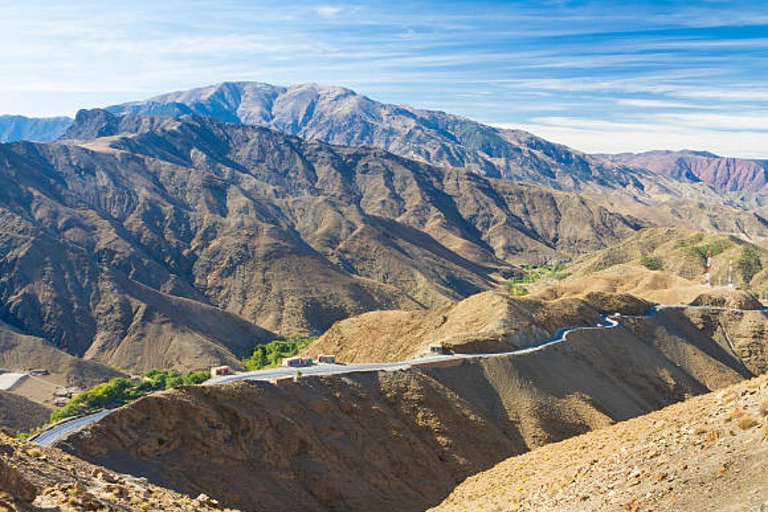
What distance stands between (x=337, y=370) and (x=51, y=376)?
6686cm

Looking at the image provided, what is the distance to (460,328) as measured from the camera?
84.6m

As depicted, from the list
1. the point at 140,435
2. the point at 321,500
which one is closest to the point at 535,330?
the point at 321,500

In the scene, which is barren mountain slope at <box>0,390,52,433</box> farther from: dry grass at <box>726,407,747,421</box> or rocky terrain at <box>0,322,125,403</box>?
dry grass at <box>726,407,747,421</box>

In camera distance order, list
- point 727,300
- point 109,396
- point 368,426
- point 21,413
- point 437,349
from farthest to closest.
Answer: point 727,300, point 21,413, point 109,396, point 437,349, point 368,426

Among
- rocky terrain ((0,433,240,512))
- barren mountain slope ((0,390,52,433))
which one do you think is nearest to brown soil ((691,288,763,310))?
barren mountain slope ((0,390,52,433))

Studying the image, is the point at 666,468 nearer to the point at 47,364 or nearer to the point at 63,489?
the point at 63,489

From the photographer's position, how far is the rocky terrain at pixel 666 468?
1952cm

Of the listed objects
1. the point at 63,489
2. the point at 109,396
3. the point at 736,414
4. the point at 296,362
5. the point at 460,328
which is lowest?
the point at 109,396

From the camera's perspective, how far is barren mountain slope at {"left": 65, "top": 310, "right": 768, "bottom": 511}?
44.5 metres

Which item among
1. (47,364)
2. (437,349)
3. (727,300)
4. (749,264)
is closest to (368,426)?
A: (437,349)

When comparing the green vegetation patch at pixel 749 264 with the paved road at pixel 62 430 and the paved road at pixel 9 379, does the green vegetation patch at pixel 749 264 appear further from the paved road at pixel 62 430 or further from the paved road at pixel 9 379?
the paved road at pixel 62 430

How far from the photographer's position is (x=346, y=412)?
186 feet

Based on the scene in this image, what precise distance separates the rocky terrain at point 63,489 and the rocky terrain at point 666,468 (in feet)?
41.9

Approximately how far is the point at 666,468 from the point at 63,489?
17925 mm
